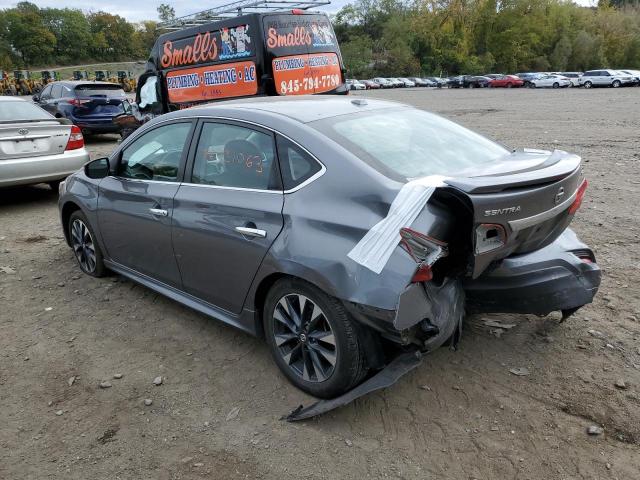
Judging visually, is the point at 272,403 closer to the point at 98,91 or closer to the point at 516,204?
the point at 516,204

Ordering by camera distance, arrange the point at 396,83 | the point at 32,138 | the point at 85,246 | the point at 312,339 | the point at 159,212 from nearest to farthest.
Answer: the point at 312,339
the point at 159,212
the point at 85,246
the point at 32,138
the point at 396,83

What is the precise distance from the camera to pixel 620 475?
2.38 m

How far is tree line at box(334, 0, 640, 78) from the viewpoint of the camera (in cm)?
7512

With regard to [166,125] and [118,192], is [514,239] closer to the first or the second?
[166,125]

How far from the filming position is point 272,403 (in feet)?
9.82

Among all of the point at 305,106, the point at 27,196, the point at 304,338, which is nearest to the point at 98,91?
the point at 27,196

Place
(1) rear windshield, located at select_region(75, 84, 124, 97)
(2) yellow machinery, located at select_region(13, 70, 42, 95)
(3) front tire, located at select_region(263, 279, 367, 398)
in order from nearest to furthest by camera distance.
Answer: (3) front tire, located at select_region(263, 279, 367, 398)
(1) rear windshield, located at select_region(75, 84, 124, 97)
(2) yellow machinery, located at select_region(13, 70, 42, 95)

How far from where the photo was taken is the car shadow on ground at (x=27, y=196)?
7.93 m

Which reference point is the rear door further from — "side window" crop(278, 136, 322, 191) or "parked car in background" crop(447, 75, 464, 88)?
"parked car in background" crop(447, 75, 464, 88)

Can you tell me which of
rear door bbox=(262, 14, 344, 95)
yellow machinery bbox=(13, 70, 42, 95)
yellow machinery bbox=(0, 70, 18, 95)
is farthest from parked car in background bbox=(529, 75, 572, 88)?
yellow machinery bbox=(0, 70, 18, 95)

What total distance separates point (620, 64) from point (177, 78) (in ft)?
267

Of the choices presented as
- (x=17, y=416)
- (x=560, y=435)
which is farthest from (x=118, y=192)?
(x=560, y=435)

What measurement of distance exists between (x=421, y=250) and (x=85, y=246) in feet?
11.5

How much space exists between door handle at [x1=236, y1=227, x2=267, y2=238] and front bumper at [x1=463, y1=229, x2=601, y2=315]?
3.91 feet
